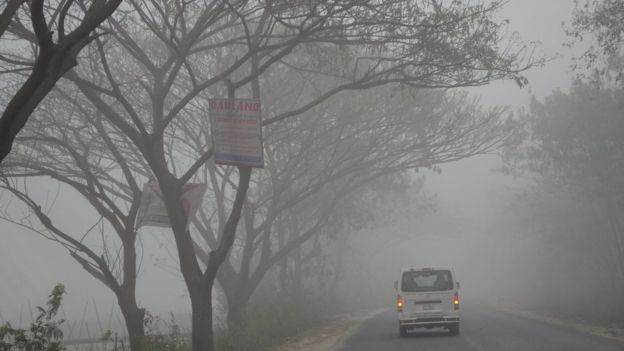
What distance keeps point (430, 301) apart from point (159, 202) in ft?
31.2

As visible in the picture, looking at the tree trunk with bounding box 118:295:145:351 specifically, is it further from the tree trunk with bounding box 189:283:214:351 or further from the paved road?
the paved road

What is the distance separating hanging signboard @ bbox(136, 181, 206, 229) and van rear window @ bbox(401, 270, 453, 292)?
8940 millimetres

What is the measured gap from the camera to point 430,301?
793 inches

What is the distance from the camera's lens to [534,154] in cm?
3531

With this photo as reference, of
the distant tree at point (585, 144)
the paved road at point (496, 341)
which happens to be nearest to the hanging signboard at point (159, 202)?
the paved road at point (496, 341)

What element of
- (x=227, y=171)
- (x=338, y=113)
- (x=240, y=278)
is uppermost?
(x=338, y=113)

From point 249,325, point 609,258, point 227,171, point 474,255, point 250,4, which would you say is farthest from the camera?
point 474,255

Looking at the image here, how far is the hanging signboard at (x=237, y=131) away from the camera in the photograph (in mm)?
11625

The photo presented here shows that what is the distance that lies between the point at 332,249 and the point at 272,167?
25445 mm

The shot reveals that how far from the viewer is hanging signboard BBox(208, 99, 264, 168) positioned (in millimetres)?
11625

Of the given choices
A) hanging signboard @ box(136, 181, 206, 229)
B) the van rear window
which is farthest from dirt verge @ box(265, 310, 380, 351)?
hanging signboard @ box(136, 181, 206, 229)

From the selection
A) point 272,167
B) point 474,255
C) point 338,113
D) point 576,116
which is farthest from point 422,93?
point 474,255

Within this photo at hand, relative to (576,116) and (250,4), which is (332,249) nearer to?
(576,116)

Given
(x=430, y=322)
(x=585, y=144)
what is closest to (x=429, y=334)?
(x=430, y=322)
